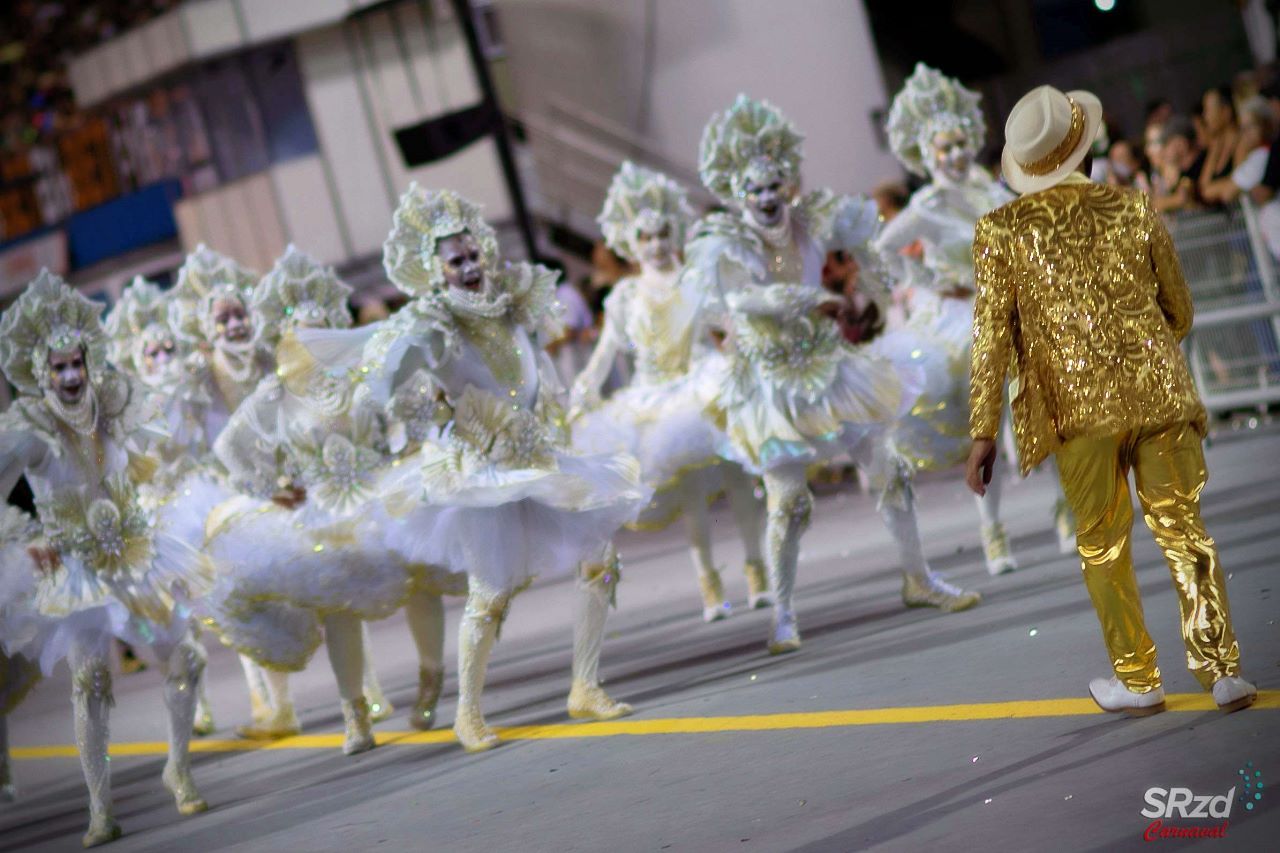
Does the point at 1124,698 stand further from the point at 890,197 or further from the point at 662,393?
Result: the point at 890,197

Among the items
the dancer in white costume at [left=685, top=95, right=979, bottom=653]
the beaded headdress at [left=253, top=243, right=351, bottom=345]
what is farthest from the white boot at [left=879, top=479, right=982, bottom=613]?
the beaded headdress at [left=253, top=243, right=351, bottom=345]

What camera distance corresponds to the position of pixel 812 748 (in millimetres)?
5457

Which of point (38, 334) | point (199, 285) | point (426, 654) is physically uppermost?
point (199, 285)

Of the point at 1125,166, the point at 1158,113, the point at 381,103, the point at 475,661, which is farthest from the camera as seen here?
the point at 381,103

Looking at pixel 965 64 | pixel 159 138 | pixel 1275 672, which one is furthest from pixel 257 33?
pixel 1275 672

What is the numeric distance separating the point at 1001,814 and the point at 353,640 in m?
3.70

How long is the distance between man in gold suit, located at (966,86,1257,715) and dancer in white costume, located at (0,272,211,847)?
3.33 meters

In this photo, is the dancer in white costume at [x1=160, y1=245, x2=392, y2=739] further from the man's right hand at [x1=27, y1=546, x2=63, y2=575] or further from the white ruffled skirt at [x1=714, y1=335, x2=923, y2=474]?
the white ruffled skirt at [x1=714, y1=335, x2=923, y2=474]

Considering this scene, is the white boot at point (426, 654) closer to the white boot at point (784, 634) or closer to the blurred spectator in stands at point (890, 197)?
the white boot at point (784, 634)

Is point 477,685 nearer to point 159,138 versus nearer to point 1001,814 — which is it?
point 1001,814

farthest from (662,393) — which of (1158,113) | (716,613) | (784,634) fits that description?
(1158,113)

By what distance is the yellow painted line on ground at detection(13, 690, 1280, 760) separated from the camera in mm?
5020

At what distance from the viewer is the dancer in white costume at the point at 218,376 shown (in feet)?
26.6

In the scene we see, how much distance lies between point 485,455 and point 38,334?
1773 mm
